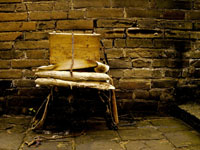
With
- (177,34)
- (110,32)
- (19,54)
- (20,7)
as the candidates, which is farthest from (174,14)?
(19,54)

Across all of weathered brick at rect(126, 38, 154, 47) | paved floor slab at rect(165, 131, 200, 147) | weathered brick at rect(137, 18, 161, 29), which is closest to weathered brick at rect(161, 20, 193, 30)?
weathered brick at rect(137, 18, 161, 29)

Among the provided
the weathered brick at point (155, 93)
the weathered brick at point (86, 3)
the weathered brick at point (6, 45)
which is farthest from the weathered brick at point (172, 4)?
the weathered brick at point (6, 45)

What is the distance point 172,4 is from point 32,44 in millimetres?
1988

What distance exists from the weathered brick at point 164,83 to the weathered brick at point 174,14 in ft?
2.84

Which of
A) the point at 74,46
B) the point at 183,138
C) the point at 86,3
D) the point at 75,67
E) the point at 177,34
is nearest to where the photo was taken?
the point at 183,138

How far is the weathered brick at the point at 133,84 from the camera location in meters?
2.87

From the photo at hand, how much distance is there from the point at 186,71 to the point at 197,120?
792mm

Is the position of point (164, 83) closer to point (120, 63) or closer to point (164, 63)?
point (164, 63)

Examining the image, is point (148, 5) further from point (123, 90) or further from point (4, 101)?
point (4, 101)

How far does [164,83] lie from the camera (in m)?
2.90

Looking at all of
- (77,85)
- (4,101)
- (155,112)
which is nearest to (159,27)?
(155,112)

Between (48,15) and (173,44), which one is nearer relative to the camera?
(48,15)

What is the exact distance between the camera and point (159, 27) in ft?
9.28

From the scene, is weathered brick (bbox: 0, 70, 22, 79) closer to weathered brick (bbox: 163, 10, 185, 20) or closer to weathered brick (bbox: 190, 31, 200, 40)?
weathered brick (bbox: 163, 10, 185, 20)
